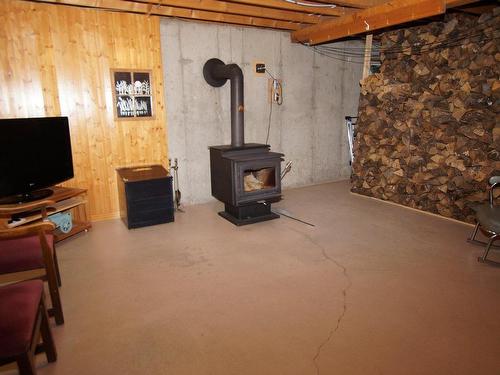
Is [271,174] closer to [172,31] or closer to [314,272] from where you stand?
[314,272]

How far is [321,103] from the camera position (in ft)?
18.5

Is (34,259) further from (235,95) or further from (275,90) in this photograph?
(275,90)

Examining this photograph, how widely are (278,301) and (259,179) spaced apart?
6.88 ft

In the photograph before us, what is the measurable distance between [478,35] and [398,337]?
3311mm

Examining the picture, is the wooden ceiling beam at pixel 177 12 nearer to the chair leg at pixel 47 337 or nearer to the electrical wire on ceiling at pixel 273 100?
the electrical wire on ceiling at pixel 273 100

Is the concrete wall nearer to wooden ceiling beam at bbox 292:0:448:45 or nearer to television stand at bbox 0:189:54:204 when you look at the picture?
wooden ceiling beam at bbox 292:0:448:45

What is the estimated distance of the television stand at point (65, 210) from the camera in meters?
3.19

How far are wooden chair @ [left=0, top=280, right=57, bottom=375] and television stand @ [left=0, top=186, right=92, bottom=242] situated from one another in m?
1.63

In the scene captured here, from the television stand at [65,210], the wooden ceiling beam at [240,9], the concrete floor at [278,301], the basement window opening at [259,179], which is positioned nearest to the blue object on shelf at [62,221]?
the television stand at [65,210]

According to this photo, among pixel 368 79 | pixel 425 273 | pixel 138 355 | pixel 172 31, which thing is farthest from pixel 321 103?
pixel 138 355

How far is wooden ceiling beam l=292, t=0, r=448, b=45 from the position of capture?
344 centimetres

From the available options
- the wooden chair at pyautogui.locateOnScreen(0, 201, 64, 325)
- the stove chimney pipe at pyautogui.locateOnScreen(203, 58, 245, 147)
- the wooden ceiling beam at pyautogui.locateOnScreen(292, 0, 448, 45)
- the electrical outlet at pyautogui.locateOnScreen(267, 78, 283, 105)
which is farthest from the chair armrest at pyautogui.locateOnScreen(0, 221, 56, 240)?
the electrical outlet at pyautogui.locateOnScreen(267, 78, 283, 105)

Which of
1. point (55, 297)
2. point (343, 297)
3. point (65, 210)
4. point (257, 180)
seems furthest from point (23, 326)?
point (257, 180)

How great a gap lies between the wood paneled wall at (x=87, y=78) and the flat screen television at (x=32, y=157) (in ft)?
1.32
